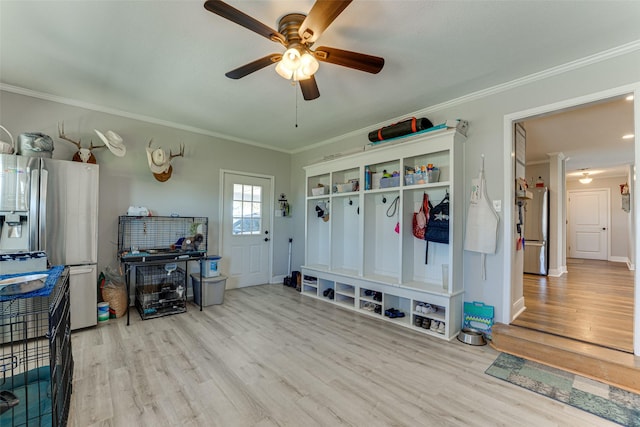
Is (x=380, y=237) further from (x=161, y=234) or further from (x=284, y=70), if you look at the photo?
(x=161, y=234)

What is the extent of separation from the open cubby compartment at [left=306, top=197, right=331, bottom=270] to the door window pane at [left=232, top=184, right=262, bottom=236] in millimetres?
1082

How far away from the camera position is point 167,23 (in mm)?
2178

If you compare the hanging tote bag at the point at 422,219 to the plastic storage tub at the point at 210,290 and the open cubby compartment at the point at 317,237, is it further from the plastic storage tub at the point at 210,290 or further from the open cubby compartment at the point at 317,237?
the plastic storage tub at the point at 210,290

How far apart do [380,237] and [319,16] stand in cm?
310

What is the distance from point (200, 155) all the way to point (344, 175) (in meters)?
2.46

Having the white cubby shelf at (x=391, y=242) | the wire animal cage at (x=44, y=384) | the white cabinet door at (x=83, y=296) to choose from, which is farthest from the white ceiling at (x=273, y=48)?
the white cabinet door at (x=83, y=296)

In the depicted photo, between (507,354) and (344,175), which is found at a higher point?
(344,175)

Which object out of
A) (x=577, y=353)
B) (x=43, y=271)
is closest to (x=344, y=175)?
(x=577, y=353)

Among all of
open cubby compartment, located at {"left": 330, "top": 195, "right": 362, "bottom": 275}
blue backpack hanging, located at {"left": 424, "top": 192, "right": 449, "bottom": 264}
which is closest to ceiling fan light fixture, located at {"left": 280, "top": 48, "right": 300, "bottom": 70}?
blue backpack hanging, located at {"left": 424, "top": 192, "right": 449, "bottom": 264}

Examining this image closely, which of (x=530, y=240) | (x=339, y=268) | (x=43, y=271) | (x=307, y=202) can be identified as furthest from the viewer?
(x=530, y=240)

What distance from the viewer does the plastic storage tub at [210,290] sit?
4129mm

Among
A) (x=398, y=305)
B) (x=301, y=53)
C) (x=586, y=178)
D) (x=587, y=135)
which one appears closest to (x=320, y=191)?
(x=398, y=305)

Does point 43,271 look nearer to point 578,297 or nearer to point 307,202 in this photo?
point 307,202

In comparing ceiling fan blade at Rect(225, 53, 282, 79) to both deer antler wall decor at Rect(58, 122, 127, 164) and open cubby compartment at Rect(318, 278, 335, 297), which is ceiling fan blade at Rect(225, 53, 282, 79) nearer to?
deer antler wall decor at Rect(58, 122, 127, 164)
